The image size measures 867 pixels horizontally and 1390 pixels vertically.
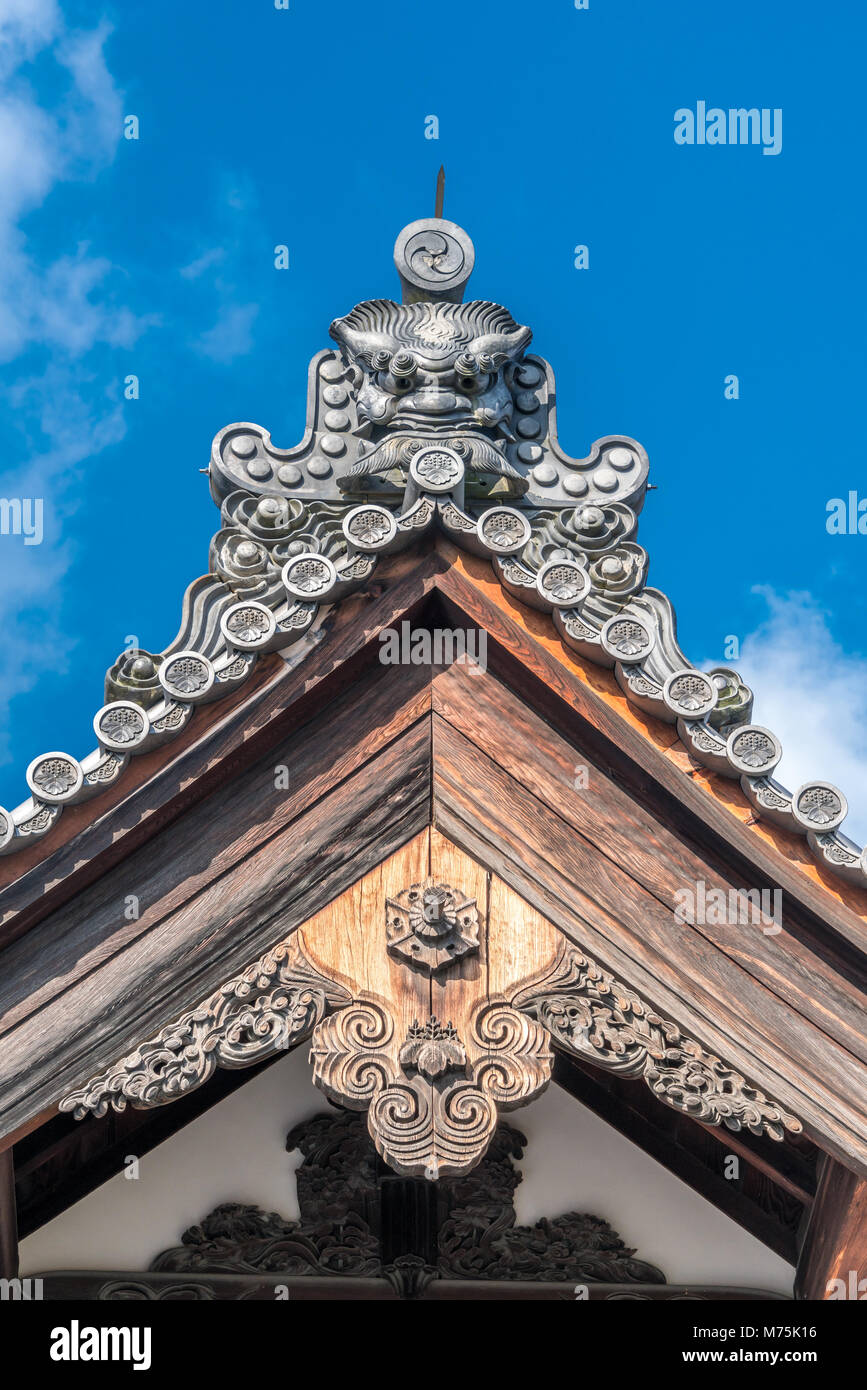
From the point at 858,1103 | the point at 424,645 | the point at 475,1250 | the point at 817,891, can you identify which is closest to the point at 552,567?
the point at 424,645

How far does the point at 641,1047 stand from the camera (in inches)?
238

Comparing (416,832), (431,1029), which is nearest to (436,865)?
(416,832)

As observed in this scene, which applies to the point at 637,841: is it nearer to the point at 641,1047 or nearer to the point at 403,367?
the point at 641,1047

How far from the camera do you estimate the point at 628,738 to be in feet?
21.2

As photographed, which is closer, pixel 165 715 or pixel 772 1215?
pixel 165 715

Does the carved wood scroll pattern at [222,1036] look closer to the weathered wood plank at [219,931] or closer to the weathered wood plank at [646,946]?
the weathered wood plank at [219,931]

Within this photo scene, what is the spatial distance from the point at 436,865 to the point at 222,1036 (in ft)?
2.95

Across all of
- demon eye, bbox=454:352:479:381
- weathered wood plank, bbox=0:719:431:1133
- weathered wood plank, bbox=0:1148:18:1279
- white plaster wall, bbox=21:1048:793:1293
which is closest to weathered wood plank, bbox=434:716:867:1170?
weathered wood plank, bbox=0:719:431:1133

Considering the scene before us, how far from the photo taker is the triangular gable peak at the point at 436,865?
237 inches

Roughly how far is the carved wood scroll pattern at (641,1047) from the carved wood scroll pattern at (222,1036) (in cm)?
65

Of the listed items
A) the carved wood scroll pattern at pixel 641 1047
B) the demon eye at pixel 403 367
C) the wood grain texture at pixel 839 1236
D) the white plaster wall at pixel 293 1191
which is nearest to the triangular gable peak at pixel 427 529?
the demon eye at pixel 403 367

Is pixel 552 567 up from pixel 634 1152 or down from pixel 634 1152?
up
